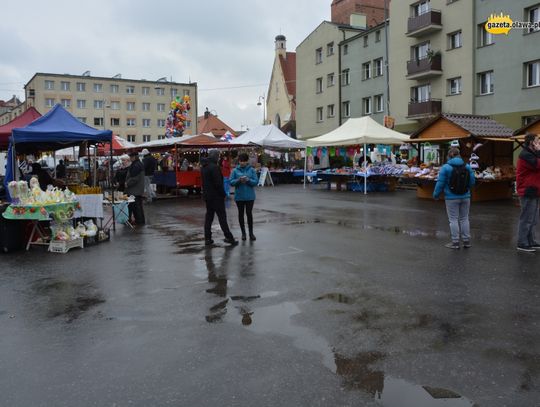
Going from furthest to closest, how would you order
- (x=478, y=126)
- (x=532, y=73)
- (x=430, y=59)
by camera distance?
(x=430, y=59) < (x=532, y=73) < (x=478, y=126)

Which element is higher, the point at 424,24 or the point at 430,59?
the point at 424,24

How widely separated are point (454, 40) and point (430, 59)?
5.57ft

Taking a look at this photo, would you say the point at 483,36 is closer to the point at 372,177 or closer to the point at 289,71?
the point at 372,177

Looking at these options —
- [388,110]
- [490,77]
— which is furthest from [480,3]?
[388,110]

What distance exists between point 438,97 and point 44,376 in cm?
3119

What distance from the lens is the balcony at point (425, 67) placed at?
31.2 m

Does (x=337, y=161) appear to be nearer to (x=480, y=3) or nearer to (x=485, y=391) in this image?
(x=480, y=3)

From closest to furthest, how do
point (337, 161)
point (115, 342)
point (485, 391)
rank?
point (485, 391), point (115, 342), point (337, 161)

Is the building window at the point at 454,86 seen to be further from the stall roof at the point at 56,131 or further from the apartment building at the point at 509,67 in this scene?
the stall roof at the point at 56,131

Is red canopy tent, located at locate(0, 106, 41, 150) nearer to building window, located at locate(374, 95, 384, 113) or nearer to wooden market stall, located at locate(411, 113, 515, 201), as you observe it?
wooden market stall, located at locate(411, 113, 515, 201)

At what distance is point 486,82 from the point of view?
93.9 ft

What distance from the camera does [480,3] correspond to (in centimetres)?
2812

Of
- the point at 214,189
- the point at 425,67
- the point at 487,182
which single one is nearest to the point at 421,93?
the point at 425,67

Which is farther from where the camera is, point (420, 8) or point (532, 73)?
point (420, 8)
